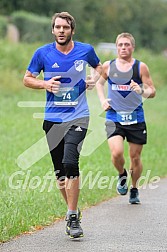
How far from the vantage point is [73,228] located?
841 centimetres

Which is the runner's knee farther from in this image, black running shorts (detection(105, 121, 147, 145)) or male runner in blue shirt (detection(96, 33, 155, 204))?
black running shorts (detection(105, 121, 147, 145))

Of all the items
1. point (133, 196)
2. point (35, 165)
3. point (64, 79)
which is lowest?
point (35, 165)

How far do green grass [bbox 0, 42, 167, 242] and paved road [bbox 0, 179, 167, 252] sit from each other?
26 centimetres

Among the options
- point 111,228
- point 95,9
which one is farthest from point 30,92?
point 95,9

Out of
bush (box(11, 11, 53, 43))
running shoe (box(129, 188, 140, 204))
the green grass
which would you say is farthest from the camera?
bush (box(11, 11, 53, 43))

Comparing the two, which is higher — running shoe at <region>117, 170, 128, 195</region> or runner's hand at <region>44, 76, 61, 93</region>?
runner's hand at <region>44, 76, 61, 93</region>

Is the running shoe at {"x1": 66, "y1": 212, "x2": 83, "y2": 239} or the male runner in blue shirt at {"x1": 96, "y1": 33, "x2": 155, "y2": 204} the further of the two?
the male runner in blue shirt at {"x1": 96, "y1": 33, "x2": 155, "y2": 204}

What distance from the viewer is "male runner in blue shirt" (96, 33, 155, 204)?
10992 millimetres

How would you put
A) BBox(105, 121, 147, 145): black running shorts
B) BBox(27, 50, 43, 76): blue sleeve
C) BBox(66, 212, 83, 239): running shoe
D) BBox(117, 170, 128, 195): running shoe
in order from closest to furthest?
BBox(66, 212, 83, 239): running shoe → BBox(27, 50, 43, 76): blue sleeve → BBox(105, 121, 147, 145): black running shorts → BBox(117, 170, 128, 195): running shoe

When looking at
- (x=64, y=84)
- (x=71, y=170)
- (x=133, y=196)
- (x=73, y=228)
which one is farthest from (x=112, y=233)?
(x=133, y=196)

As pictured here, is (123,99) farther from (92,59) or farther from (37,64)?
(37,64)

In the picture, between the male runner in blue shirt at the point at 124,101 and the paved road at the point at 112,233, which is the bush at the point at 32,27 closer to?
the male runner in blue shirt at the point at 124,101

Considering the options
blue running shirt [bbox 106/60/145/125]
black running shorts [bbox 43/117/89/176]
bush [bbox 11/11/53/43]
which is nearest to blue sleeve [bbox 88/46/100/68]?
black running shorts [bbox 43/117/89/176]

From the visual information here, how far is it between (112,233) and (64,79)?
1.67 meters
